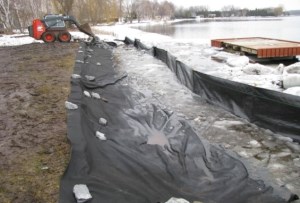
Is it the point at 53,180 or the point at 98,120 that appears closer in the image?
the point at 53,180

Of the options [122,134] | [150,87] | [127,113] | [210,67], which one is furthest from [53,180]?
[210,67]

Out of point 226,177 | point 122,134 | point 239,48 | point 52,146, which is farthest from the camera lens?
point 239,48

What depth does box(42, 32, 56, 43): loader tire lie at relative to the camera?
18.5 m

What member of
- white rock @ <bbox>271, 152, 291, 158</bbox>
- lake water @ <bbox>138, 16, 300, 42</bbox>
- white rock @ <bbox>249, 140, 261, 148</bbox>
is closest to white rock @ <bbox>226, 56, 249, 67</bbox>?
white rock @ <bbox>249, 140, 261, 148</bbox>

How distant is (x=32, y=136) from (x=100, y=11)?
40.1 meters

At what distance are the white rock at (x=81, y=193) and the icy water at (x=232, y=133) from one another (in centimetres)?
218

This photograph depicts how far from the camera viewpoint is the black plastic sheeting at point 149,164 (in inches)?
132

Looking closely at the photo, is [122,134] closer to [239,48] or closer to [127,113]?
[127,113]

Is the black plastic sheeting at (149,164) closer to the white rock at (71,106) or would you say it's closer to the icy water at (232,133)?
the white rock at (71,106)

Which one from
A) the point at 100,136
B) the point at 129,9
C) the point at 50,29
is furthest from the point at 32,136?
the point at 129,9

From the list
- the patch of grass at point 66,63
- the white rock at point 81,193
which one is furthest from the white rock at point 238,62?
the white rock at point 81,193

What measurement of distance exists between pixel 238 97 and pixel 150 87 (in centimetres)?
321

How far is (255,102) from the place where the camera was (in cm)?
577

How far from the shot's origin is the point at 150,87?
29.2 feet
